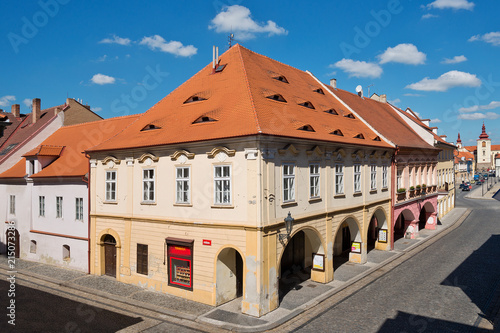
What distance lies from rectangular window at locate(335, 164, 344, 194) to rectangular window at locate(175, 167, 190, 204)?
803 cm

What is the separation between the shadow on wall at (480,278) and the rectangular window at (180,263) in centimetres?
1224

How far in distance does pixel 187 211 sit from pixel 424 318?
34.9 feet

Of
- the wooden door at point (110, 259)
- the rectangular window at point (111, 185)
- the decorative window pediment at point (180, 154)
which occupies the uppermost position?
the decorative window pediment at point (180, 154)

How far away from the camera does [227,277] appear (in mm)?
16422

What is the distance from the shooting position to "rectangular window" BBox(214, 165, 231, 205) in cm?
1565

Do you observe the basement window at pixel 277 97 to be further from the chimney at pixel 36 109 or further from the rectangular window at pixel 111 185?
the chimney at pixel 36 109

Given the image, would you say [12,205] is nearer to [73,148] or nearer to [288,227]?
[73,148]

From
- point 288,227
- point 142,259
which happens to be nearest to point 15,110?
point 142,259

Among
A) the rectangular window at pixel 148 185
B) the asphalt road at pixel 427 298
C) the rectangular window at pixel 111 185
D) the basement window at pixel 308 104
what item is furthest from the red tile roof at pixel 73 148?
the asphalt road at pixel 427 298

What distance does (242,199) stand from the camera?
15.2 metres

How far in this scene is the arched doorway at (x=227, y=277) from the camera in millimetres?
15969

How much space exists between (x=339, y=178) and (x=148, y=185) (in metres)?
10.1

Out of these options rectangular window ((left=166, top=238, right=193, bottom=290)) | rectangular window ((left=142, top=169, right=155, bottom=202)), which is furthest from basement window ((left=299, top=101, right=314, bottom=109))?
rectangular window ((left=166, top=238, right=193, bottom=290))

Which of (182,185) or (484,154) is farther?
(484,154)
